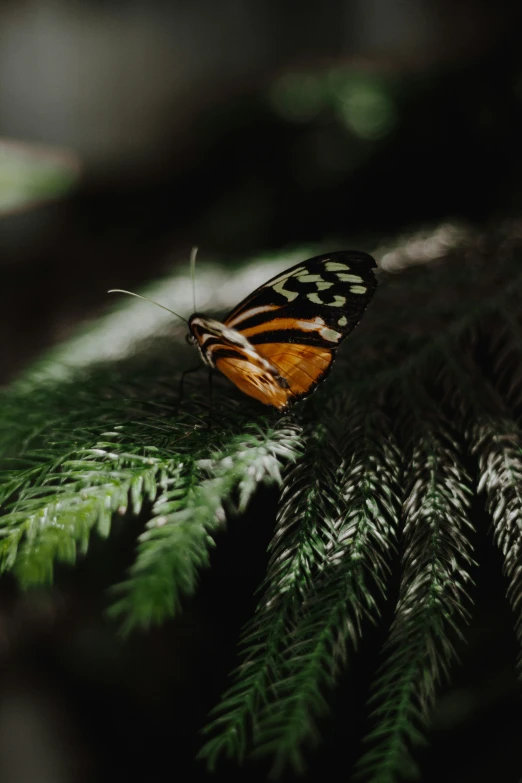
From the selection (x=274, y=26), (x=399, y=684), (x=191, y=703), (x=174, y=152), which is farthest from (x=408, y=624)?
(x=274, y=26)

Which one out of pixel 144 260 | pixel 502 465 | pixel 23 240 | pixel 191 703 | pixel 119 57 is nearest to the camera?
pixel 502 465

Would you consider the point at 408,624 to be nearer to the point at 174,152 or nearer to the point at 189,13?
the point at 174,152

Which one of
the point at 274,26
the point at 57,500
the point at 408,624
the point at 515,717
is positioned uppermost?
the point at 274,26

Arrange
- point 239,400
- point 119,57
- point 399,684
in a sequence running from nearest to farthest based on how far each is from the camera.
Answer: point 399,684, point 239,400, point 119,57

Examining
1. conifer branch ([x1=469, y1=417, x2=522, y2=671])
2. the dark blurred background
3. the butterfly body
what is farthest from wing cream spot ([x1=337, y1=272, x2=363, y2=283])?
the dark blurred background

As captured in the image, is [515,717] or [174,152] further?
[174,152]

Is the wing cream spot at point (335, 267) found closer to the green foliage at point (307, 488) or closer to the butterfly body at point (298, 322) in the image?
the butterfly body at point (298, 322)

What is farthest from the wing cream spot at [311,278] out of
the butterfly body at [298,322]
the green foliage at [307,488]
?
the green foliage at [307,488]
